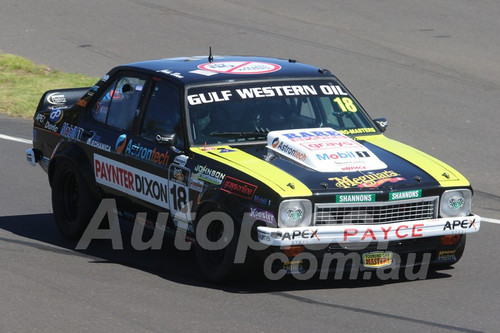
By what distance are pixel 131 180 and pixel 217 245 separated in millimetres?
1303

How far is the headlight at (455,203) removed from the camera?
7.74m

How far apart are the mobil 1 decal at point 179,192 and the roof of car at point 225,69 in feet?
2.71

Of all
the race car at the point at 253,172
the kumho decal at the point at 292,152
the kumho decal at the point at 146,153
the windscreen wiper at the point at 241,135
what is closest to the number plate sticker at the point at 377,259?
the race car at the point at 253,172

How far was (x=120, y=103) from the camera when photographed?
29.8ft

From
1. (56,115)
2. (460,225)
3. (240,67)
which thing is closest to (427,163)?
(460,225)

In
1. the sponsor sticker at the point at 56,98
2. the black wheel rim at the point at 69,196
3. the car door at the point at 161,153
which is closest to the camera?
the car door at the point at 161,153

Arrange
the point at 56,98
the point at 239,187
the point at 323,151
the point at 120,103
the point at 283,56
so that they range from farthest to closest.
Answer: the point at 283,56 < the point at 56,98 < the point at 120,103 < the point at 323,151 < the point at 239,187

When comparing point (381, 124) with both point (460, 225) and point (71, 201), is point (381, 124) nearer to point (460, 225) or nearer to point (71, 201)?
point (460, 225)

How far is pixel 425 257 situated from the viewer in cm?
780

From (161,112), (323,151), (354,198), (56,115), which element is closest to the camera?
(354,198)

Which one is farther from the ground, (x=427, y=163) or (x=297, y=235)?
(x=427, y=163)

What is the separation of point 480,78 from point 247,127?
9110 millimetres

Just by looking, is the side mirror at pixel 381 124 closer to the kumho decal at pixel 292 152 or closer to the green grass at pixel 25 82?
the kumho decal at pixel 292 152

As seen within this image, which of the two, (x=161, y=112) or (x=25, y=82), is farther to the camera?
(x=25, y=82)
